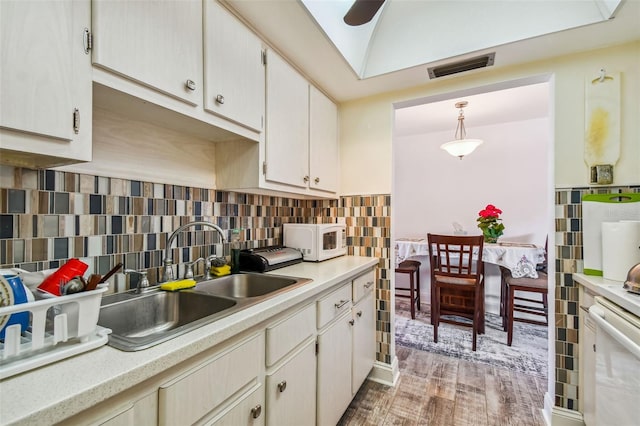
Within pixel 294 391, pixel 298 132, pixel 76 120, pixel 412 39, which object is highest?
pixel 412 39

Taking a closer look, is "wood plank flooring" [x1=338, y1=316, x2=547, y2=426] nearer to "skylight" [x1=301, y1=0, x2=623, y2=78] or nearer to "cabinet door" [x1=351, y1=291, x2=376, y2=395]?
"cabinet door" [x1=351, y1=291, x2=376, y2=395]

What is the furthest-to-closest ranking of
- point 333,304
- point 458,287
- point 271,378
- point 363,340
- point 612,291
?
point 458,287
point 363,340
point 333,304
point 612,291
point 271,378

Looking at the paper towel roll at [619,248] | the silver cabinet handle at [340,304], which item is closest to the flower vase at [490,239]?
the paper towel roll at [619,248]

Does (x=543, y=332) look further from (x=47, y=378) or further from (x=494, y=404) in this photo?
(x=47, y=378)

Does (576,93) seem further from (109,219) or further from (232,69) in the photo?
(109,219)

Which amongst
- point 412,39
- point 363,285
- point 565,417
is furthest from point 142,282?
point 565,417

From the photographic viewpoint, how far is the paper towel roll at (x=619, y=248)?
4.67ft

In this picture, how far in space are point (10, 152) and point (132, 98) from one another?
0.37 m

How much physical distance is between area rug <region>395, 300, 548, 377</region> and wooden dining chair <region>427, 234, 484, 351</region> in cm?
12

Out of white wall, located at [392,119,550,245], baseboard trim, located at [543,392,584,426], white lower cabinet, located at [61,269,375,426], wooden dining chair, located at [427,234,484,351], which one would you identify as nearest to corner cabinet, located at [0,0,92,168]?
white lower cabinet, located at [61,269,375,426]

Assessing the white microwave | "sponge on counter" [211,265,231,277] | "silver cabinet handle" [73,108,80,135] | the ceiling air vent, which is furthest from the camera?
the white microwave

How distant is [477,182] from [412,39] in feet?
8.67

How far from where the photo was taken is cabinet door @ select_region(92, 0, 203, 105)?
0.86 m

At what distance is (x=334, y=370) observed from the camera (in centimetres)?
150
